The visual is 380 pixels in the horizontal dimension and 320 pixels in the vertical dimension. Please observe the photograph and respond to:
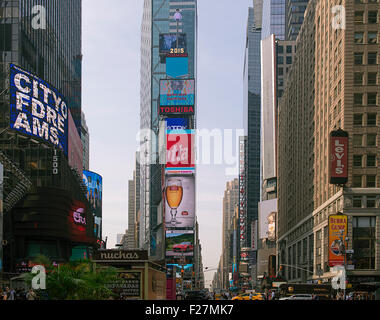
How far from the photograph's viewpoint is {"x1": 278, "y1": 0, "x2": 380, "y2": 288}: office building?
257ft

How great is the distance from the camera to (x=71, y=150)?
401 feet

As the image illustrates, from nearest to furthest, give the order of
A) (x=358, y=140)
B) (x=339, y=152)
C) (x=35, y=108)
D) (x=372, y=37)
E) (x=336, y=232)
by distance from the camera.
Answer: (x=336, y=232), (x=339, y=152), (x=358, y=140), (x=372, y=37), (x=35, y=108)

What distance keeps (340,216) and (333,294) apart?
9.70 metres

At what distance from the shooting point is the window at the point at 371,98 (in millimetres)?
79312

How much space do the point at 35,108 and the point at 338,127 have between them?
1675 inches

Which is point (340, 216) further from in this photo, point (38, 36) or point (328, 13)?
point (38, 36)

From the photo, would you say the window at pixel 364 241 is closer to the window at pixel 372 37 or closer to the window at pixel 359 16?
the window at pixel 372 37

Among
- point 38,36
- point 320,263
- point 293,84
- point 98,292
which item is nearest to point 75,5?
point 38,36

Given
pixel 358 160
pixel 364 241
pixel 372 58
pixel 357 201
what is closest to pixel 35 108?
pixel 358 160

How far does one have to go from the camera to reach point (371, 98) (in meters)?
79.4

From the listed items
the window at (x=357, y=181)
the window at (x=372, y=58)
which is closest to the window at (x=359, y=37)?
the window at (x=372, y=58)

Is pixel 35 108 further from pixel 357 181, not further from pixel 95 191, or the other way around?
pixel 95 191

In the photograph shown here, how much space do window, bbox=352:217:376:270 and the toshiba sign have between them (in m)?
5.86

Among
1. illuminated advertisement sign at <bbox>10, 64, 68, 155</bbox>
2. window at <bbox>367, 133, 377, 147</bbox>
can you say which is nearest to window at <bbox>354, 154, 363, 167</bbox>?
window at <bbox>367, 133, 377, 147</bbox>
